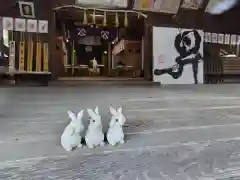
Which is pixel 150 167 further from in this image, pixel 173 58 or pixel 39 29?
A: pixel 173 58

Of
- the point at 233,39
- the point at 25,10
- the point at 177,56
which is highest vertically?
the point at 25,10

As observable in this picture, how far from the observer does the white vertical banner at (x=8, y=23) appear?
5.71 m

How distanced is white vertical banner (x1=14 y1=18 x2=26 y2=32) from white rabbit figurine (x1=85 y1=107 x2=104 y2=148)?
5446mm

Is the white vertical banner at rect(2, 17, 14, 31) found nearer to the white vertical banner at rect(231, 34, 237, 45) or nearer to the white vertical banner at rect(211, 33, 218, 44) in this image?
the white vertical banner at rect(211, 33, 218, 44)

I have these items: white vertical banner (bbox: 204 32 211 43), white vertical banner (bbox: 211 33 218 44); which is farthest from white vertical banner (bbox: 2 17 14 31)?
white vertical banner (bbox: 211 33 218 44)

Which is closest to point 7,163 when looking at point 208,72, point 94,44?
point 208,72

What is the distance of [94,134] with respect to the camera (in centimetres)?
97

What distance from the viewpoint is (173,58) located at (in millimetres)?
6895

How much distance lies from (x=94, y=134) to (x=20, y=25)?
5499 millimetres

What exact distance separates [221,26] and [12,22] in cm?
546

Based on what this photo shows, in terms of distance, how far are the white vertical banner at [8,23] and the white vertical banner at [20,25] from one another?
0.08m

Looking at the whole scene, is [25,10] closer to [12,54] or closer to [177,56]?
[12,54]

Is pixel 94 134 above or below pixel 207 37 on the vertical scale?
→ below

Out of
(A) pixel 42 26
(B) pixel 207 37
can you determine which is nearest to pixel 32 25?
(A) pixel 42 26
